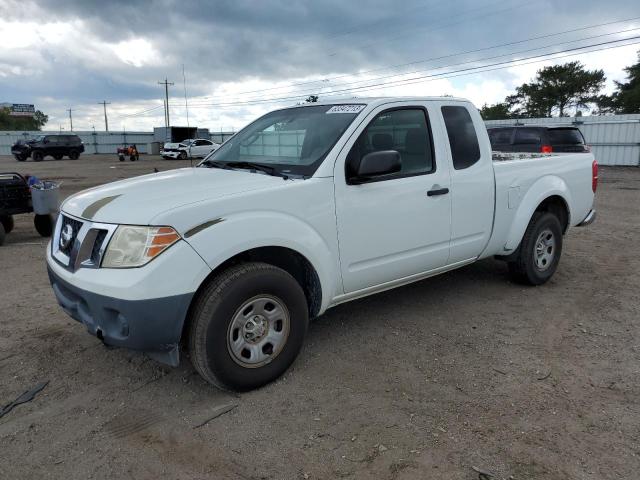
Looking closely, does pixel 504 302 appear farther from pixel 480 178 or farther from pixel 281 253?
pixel 281 253

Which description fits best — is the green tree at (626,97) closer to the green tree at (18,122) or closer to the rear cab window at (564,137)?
the rear cab window at (564,137)

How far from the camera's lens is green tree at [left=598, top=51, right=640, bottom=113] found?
43750 millimetres

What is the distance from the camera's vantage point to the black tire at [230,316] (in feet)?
9.62

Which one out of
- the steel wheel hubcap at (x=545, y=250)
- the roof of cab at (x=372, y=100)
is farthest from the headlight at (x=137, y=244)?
the steel wheel hubcap at (x=545, y=250)

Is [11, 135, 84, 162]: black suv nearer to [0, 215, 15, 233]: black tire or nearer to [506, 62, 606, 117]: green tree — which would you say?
[0, 215, 15, 233]: black tire

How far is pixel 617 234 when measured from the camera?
8.24 m

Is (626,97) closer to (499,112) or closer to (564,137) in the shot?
(499,112)

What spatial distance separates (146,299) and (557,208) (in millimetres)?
4495

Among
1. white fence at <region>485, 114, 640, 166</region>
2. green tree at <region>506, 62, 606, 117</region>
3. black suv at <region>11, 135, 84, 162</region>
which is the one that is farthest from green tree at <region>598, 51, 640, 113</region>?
black suv at <region>11, 135, 84, 162</region>

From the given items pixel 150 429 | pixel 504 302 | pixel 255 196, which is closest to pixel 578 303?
pixel 504 302

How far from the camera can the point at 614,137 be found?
24969 millimetres

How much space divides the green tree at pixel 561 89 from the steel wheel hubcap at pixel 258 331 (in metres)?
59.3

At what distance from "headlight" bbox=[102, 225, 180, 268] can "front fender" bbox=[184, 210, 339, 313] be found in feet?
0.39

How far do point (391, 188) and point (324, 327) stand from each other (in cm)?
135
